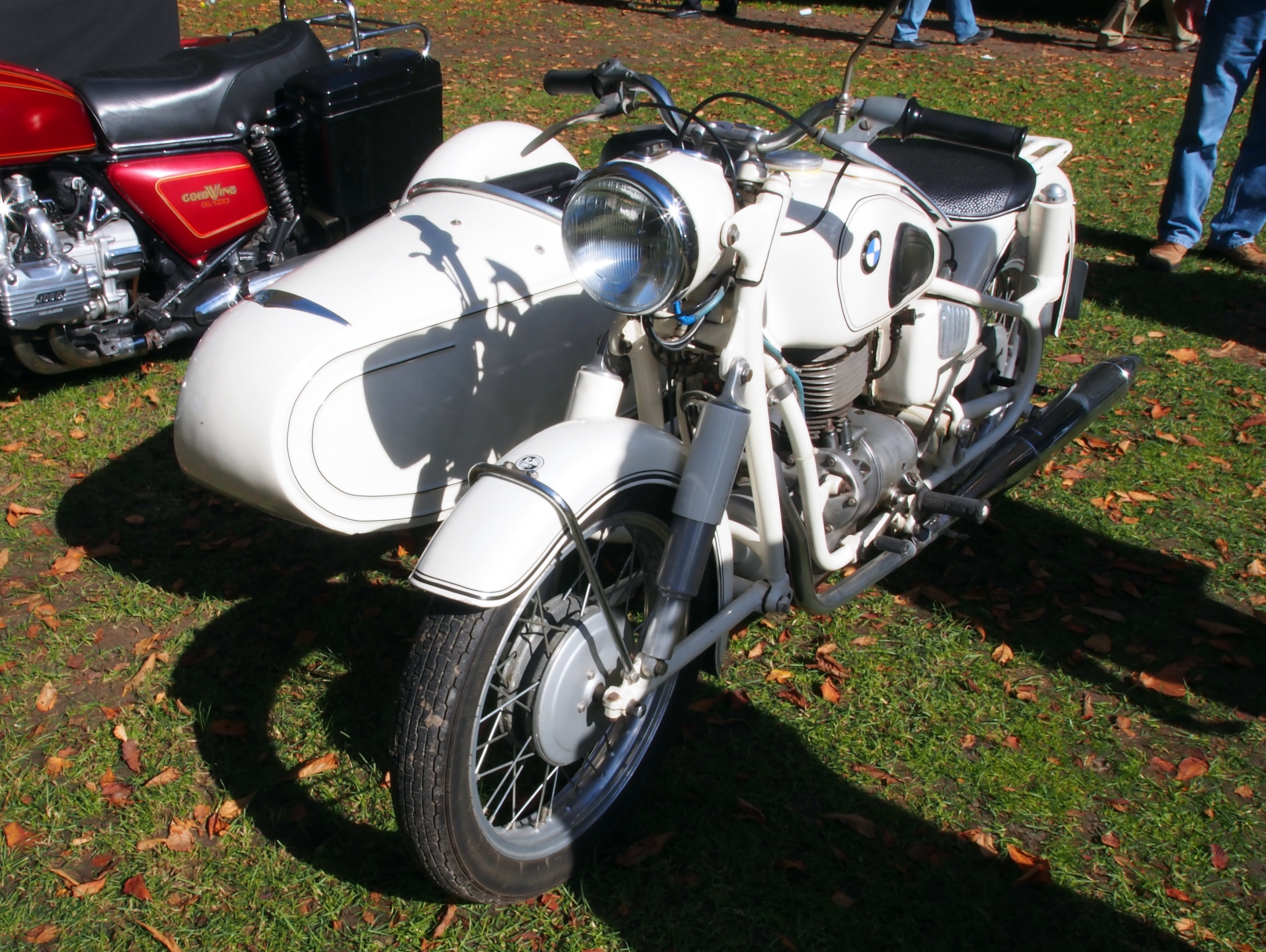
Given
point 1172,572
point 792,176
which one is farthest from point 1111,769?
point 792,176

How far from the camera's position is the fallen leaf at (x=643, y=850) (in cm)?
234

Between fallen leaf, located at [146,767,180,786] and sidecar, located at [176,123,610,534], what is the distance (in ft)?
2.29

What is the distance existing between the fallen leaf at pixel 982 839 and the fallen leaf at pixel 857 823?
20 centimetres

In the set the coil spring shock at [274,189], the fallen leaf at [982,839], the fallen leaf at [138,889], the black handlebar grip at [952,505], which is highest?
the coil spring shock at [274,189]

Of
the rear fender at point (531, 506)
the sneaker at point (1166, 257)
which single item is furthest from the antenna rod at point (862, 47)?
the sneaker at point (1166, 257)

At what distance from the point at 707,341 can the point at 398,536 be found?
1.68 meters

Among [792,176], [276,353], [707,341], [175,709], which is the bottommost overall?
[175,709]

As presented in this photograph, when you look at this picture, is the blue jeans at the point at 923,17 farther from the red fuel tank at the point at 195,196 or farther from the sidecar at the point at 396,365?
the sidecar at the point at 396,365

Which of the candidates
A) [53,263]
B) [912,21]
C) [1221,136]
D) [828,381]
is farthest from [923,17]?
[828,381]

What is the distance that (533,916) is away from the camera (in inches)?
87.7

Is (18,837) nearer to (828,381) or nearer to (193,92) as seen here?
(828,381)

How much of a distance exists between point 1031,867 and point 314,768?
1.68 meters

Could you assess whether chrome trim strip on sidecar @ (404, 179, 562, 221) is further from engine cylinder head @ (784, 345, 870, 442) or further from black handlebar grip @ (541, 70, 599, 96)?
engine cylinder head @ (784, 345, 870, 442)

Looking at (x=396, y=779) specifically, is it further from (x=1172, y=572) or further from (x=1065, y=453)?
(x=1065, y=453)
